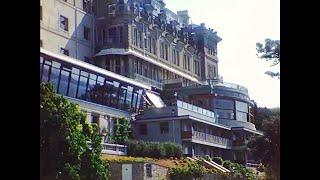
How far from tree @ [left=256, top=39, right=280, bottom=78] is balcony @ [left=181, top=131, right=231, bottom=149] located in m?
0.76

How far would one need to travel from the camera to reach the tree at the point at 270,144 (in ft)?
12.9

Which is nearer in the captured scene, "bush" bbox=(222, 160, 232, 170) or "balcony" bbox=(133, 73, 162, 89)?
"bush" bbox=(222, 160, 232, 170)

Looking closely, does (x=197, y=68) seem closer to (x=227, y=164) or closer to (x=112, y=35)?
(x=112, y=35)

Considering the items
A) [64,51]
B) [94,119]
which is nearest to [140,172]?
[94,119]

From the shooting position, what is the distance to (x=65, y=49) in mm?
4641

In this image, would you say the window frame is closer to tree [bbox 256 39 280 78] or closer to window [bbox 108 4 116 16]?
window [bbox 108 4 116 16]

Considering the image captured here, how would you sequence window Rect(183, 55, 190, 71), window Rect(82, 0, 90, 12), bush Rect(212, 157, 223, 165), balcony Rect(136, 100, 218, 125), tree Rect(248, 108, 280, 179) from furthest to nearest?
1. window Rect(183, 55, 190, 71)
2. window Rect(82, 0, 90, 12)
3. balcony Rect(136, 100, 218, 125)
4. bush Rect(212, 157, 223, 165)
5. tree Rect(248, 108, 280, 179)

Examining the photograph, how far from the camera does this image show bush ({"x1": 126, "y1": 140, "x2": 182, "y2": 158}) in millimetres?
4453

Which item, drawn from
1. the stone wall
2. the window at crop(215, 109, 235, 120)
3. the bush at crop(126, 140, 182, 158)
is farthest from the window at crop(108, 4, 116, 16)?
the stone wall
